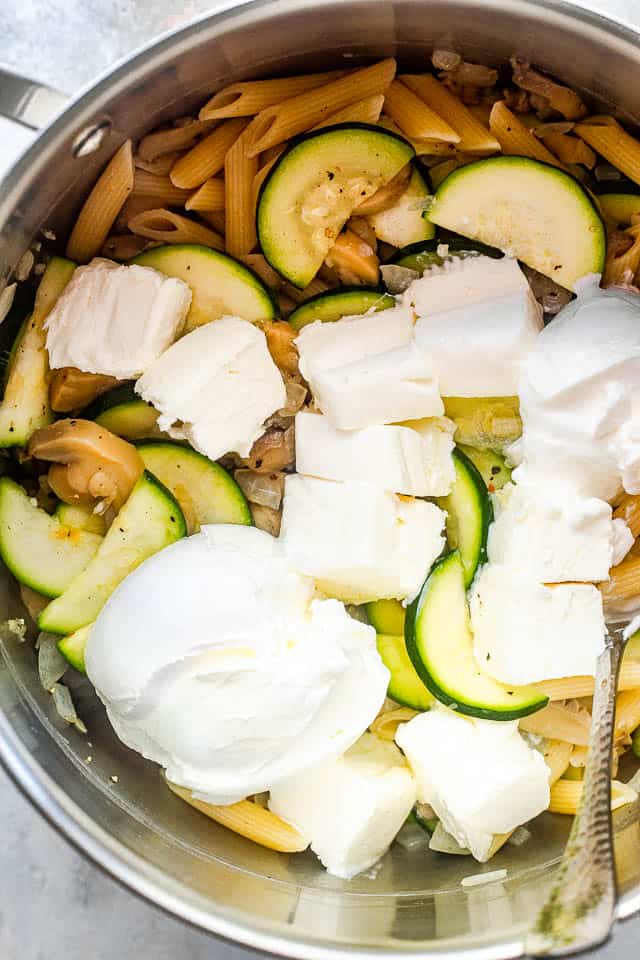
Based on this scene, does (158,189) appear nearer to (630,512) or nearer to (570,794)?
(630,512)

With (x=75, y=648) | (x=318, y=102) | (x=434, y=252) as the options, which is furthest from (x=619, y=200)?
(x=75, y=648)

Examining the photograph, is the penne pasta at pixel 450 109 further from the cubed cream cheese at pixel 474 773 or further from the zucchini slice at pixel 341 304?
the cubed cream cheese at pixel 474 773

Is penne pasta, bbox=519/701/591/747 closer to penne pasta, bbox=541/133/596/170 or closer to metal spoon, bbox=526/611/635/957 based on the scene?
metal spoon, bbox=526/611/635/957

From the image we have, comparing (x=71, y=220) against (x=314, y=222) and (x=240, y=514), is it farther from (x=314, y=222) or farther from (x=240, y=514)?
(x=240, y=514)

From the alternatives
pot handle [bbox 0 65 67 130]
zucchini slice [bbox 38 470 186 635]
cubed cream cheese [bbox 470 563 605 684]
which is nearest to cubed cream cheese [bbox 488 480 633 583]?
cubed cream cheese [bbox 470 563 605 684]

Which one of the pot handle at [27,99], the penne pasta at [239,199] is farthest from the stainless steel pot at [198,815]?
the penne pasta at [239,199]

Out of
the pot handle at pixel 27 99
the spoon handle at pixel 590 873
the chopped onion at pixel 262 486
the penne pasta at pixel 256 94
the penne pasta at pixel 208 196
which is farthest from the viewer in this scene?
the chopped onion at pixel 262 486
